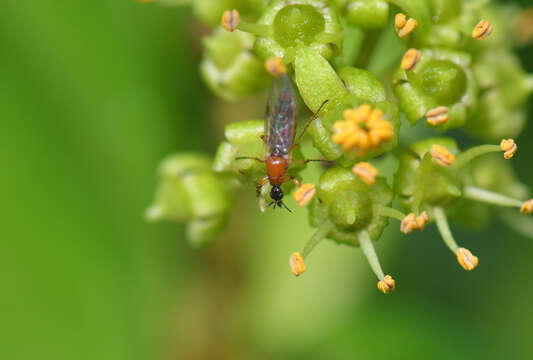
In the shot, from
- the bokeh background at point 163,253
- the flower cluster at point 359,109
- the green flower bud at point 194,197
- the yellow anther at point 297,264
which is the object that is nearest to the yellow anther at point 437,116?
the flower cluster at point 359,109

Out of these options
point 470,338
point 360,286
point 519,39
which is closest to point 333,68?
point 519,39

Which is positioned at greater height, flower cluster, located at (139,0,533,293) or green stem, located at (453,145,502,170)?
flower cluster, located at (139,0,533,293)

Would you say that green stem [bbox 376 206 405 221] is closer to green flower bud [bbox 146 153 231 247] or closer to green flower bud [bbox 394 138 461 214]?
green flower bud [bbox 394 138 461 214]

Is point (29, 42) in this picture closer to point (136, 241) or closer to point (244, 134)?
point (136, 241)

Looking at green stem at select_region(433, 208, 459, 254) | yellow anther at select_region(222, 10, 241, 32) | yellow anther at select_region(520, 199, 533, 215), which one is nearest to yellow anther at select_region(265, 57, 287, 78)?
yellow anther at select_region(222, 10, 241, 32)

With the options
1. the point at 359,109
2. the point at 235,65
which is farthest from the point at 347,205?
the point at 235,65

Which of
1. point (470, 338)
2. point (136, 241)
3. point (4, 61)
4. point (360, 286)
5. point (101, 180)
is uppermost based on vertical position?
point (4, 61)

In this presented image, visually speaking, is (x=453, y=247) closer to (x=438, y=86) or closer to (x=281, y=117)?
(x=438, y=86)
